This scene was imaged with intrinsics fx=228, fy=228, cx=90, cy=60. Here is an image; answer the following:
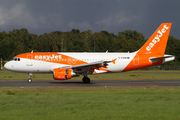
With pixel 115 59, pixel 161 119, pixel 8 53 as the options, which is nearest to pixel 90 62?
pixel 115 59

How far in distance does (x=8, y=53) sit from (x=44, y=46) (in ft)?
48.9

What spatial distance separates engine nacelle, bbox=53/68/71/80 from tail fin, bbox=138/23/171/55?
31.8 ft

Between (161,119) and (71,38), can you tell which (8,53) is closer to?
(71,38)

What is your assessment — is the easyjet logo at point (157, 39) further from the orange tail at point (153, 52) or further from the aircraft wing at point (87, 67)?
the aircraft wing at point (87, 67)

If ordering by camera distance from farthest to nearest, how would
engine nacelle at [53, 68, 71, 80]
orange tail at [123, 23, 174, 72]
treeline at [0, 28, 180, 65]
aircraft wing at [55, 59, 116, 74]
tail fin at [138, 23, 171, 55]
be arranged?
treeline at [0, 28, 180, 65] → tail fin at [138, 23, 171, 55] → orange tail at [123, 23, 174, 72] → aircraft wing at [55, 59, 116, 74] → engine nacelle at [53, 68, 71, 80]

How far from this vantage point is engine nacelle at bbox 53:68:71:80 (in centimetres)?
2336

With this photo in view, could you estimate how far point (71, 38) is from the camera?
113 m

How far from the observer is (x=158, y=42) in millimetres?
27594

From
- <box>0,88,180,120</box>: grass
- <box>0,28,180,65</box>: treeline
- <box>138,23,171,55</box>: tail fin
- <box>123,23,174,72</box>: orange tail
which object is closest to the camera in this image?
<box>0,88,180,120</box>: grass

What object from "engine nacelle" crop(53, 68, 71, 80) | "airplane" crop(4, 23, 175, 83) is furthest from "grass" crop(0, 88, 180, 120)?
"airplane" crop(4, 23, 175, 83)

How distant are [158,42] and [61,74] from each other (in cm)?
1253

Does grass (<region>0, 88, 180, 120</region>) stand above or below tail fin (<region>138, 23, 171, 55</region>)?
below

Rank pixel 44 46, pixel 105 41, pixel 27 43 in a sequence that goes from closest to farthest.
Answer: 1. pixel 44 46
2. pixel 105 41
3. pixel 27 43

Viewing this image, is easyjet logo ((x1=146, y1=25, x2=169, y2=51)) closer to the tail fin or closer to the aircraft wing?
the tail fin
